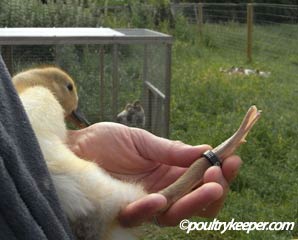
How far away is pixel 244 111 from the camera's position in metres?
5.96

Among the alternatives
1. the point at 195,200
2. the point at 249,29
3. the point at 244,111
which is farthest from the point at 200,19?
the point at 195,200

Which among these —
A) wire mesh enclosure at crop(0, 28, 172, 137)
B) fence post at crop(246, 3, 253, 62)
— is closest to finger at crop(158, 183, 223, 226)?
wire mesh enclosure at crop(0, 28, 172, 137)

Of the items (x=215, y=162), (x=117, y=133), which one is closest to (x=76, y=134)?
(x=117, y=133)

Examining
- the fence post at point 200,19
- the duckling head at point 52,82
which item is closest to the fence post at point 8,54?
the duckling head at point 52,82

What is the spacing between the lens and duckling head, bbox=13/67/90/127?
5.12 feet

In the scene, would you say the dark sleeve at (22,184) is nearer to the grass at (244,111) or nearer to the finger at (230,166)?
the finger at (230,166)

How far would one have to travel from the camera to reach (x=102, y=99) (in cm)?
398

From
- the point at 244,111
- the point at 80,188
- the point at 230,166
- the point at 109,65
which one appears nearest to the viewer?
the point at 80,188

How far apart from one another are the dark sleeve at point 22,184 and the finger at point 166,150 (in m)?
0.72

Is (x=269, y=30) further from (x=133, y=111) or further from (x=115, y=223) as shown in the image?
(x=115, y=223)

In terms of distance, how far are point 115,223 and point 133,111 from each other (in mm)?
3065

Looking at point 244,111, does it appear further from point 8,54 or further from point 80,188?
point 80,188

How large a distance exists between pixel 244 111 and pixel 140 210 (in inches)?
193

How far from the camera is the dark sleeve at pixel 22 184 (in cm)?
85
